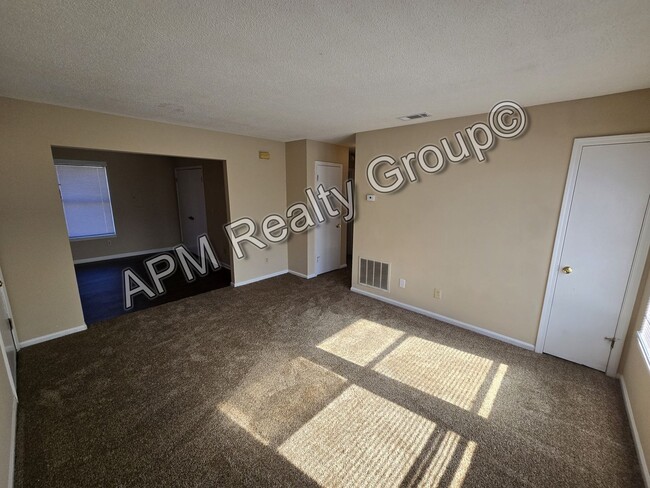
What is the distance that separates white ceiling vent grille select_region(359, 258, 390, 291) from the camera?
380 centimetres

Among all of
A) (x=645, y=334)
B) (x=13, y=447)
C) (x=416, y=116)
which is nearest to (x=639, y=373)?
(x=645, y=334)

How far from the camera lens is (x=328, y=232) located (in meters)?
5.00

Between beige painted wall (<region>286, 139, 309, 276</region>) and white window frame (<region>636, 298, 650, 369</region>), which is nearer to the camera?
white window frame (<region>636, 298, 650, 369</region>)

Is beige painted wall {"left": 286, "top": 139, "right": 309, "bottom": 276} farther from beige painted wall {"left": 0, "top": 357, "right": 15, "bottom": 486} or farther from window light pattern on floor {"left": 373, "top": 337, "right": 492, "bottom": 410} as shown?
beige painted wall {"left": 0, "top": 357, "right": 15, "bottom": 486}

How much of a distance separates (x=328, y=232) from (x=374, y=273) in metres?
1.41

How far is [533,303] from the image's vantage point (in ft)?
8.80

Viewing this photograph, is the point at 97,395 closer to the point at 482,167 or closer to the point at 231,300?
the point at 231,300

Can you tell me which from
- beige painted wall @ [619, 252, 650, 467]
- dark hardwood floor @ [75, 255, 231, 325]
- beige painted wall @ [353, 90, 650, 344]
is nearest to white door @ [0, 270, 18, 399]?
dark hardwood floor @ [75, 255, 231, 325]

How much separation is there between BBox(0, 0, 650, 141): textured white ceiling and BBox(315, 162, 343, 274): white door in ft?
7.01

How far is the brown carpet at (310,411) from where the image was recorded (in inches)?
60.6

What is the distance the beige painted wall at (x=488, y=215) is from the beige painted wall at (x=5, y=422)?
3507 mm

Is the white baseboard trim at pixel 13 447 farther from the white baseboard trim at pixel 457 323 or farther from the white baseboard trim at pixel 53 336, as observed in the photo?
the white baseboard trim at pixel 457 323

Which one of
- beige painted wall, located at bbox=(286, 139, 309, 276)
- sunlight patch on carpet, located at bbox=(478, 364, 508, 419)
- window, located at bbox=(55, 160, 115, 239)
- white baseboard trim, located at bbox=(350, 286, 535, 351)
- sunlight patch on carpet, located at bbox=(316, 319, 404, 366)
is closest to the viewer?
sunlight patch on carpet, located at bbox=(478, 364, 508, 419)

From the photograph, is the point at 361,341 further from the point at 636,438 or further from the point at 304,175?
the point at 304,175
